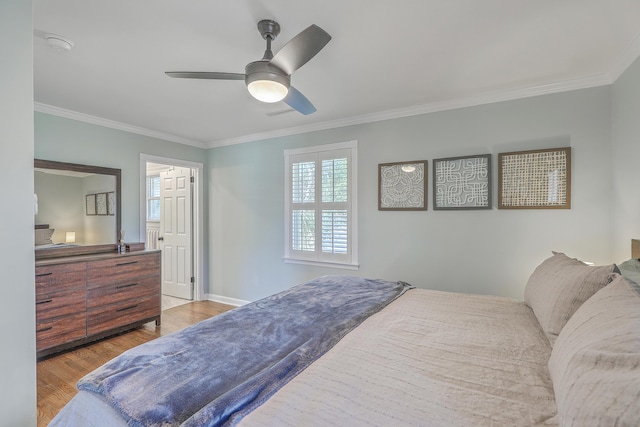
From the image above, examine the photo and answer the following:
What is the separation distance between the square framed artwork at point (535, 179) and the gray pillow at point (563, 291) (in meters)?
1.20

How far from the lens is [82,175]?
3348mm

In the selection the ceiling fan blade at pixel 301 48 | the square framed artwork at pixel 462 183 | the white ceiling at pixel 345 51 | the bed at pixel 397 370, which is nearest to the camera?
the bed at pixel 397 370

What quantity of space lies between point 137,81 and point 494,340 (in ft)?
10.2

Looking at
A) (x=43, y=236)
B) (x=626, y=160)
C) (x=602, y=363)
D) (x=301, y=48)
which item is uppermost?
(x=301, y=48)

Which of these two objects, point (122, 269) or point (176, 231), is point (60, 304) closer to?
point (122, 269)

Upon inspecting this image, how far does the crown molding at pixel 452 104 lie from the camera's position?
2.48 meters

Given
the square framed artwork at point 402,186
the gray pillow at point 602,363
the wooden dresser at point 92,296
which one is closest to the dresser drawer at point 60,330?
the wooden dresser at point 92,296

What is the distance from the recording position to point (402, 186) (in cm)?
323

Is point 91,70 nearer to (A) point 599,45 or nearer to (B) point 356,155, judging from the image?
(B) point 356,155

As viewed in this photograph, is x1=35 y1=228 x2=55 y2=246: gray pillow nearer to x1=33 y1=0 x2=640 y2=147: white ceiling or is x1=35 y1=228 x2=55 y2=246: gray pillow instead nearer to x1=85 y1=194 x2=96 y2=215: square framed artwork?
x1=85 y1=194 x2=96 y2=215: square framed artwork

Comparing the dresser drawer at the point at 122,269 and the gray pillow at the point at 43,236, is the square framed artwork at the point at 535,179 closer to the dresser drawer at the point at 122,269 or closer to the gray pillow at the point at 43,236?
the dresser drawer at the point at 122,269

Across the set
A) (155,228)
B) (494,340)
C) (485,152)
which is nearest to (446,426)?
(494,340)

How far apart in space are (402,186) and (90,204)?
11.7 feet

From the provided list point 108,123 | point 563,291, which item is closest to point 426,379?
→ point 563,291
